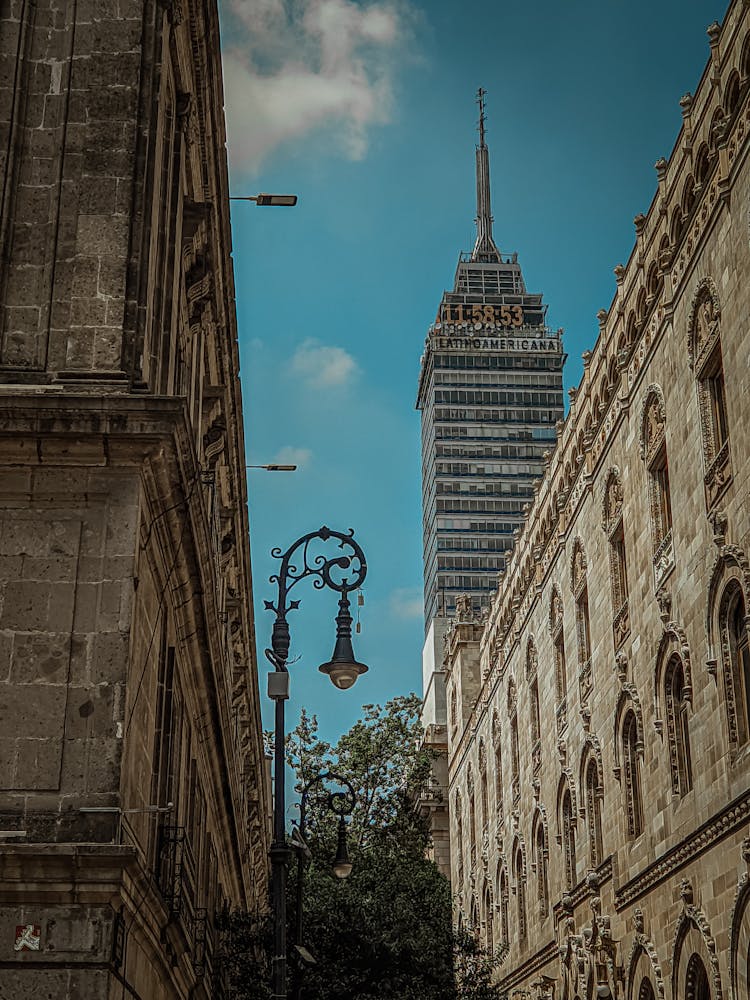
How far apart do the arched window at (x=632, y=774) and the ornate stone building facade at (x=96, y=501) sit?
11928 mm

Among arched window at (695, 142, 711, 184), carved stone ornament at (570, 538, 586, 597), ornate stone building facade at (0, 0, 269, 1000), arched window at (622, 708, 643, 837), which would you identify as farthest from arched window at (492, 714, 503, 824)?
ornate stone building facade at (0, 0, 269, 1000)

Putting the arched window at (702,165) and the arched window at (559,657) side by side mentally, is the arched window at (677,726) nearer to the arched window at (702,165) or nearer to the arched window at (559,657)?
the arched window at (702,165)

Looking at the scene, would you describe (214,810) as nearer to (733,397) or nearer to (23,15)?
(733,397)

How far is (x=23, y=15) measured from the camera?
14469 mm

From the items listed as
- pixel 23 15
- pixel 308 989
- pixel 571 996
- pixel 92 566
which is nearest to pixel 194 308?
pixel 23 15

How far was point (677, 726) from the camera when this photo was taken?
24625 millimetres

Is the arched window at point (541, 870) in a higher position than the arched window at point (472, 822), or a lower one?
lower

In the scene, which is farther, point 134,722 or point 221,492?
point 221,492

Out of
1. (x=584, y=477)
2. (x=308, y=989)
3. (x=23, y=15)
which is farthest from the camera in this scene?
(x=584, y=477)

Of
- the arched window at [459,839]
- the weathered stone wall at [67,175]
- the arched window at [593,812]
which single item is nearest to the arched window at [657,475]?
the arched window at [593,812]

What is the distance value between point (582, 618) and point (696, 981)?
11.3 m

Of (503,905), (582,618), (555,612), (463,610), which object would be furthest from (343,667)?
(463,610)

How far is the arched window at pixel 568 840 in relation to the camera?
33.4m

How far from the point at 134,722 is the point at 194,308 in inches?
325
